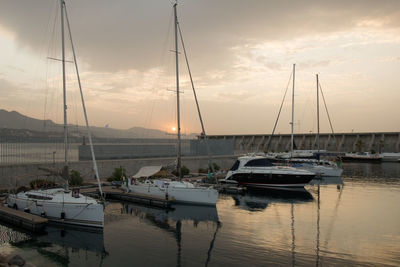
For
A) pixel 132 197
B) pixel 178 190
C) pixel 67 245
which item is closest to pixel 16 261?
pixel 67 245

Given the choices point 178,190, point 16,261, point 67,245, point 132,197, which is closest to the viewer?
point 16,261

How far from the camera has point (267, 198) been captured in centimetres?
2767

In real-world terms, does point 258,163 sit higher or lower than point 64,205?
higher

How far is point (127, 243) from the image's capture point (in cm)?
1512

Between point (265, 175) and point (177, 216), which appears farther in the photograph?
point (265, 175)

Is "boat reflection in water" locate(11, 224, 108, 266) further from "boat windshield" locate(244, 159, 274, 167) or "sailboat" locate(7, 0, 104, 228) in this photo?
"boat windshield" locate(244, 159, 274, 167)

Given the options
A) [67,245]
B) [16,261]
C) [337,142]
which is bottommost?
[67,245]

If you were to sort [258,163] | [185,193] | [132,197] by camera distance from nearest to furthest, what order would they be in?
[185,193]
[132,197]
[258,163]

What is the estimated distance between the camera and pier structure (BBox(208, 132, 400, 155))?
9000 cm

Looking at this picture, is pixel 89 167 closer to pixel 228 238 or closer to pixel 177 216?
Answer: pixel 177 216

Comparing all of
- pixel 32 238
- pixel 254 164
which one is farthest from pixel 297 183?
pixel 32 238

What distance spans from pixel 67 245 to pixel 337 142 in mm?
96954

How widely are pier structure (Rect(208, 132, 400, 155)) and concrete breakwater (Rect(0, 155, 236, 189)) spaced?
42719 mm

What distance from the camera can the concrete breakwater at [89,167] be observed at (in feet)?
81.6
